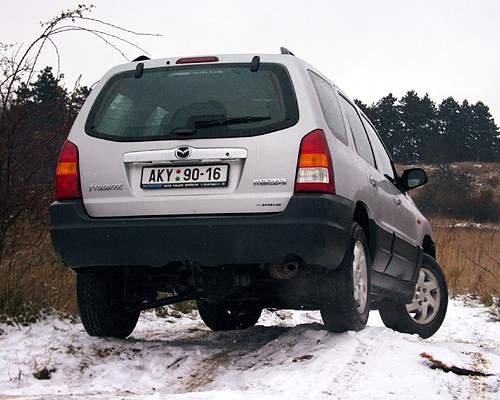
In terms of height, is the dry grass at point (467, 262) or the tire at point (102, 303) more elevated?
the tire at point (102, 303)

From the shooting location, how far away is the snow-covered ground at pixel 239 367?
3.33 m

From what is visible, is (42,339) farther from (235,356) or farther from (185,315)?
→ (185,315)

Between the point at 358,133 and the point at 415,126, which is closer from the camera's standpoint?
the point at 358,133

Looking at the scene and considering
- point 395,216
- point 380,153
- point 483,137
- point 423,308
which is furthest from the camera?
point 483,137

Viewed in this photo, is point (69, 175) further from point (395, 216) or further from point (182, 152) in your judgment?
point (395, 216)

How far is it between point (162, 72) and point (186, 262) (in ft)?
4.18

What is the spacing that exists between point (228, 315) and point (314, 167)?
2.72m

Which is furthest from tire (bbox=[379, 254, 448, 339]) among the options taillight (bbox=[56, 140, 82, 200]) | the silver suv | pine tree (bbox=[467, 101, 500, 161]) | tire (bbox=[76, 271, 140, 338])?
pine tree (bbox=[467, 101, 500, 161])

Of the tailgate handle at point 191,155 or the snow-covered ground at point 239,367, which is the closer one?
the snow-covered ground at point 239,367

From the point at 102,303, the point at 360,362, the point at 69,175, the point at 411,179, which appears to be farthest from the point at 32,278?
the point at 411,179

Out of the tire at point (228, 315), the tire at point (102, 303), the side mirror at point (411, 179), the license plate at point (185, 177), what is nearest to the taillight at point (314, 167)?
the license plate at point (185, 177)

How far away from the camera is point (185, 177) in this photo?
4133 millimetres

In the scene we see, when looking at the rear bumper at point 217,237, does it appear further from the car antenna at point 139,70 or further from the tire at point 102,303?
the car antenna at point 139,70

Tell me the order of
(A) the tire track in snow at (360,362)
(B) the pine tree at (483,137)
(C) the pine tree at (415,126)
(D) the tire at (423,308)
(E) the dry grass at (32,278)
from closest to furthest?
(A) the tire track in snow at (360,362)
(E) the dry grass at (32,278)
(D) the tire at (423,308)
(C) the pine tree at (415,126)
(B) the pine tree at (483,137)
